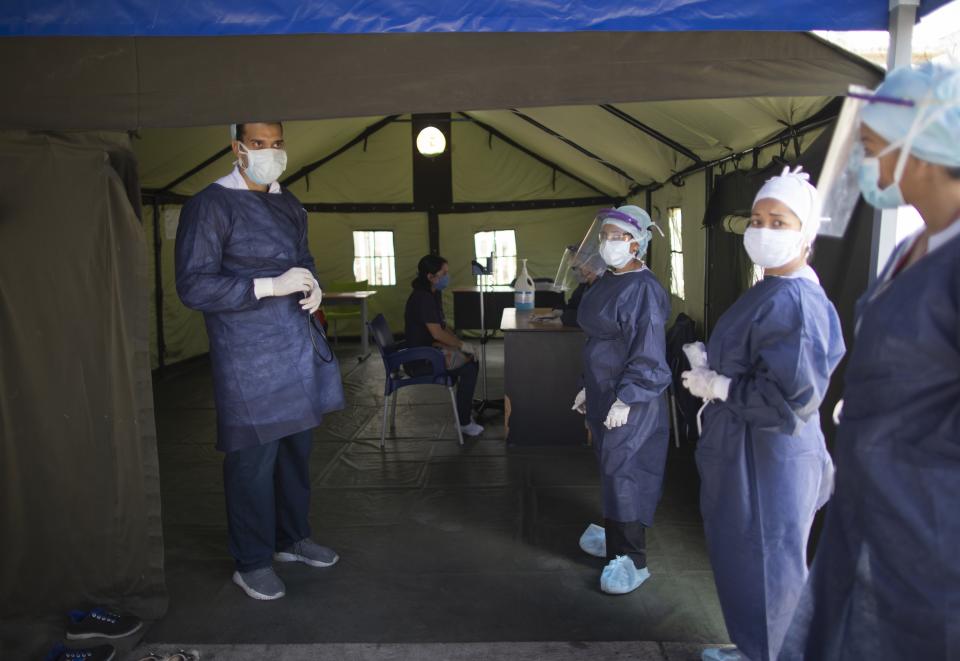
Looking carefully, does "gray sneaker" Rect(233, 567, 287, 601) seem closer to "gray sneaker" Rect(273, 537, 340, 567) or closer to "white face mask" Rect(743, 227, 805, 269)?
"gray sneaker" Rect(273, 537, 340, 567)

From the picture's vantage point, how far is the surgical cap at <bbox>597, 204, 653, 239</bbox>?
293 cm

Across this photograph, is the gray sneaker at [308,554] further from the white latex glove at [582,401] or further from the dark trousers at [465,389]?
the dark trousers at [465,389]

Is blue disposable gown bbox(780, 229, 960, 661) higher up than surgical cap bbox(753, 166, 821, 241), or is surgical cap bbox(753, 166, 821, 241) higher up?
surgical cap bbox(753, 166, 821, 241)

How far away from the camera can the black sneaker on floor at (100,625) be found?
2.56 metres

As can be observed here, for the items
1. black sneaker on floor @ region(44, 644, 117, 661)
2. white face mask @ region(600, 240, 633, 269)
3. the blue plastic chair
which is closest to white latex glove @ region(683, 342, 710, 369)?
white face mask @ region(600, 240, 633, 269)

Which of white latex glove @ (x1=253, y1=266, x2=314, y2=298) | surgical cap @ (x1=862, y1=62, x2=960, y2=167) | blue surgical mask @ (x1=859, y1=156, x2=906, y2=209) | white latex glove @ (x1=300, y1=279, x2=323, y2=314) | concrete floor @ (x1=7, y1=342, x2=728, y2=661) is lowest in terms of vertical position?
concrete floor @ (x1=7, y1=342, x2=728, y2=661)

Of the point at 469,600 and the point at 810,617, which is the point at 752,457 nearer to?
the point at 810,617

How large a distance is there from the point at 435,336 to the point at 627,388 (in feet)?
8.61

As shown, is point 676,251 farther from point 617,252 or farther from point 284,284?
point 284,284

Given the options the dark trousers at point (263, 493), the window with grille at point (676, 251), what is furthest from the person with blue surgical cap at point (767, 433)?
the window with grille at point (676, 251)

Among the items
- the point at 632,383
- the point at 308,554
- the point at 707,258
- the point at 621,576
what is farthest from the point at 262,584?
the point at 707,258

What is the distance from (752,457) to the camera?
214cm

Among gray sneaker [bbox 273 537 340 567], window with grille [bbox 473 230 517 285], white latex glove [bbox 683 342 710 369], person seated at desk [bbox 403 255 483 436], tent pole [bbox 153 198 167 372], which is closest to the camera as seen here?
white latex glove [bbox 683 342 710 369]

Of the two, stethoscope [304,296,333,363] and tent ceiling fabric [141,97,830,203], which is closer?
stethoscope [304,296,333,363]
